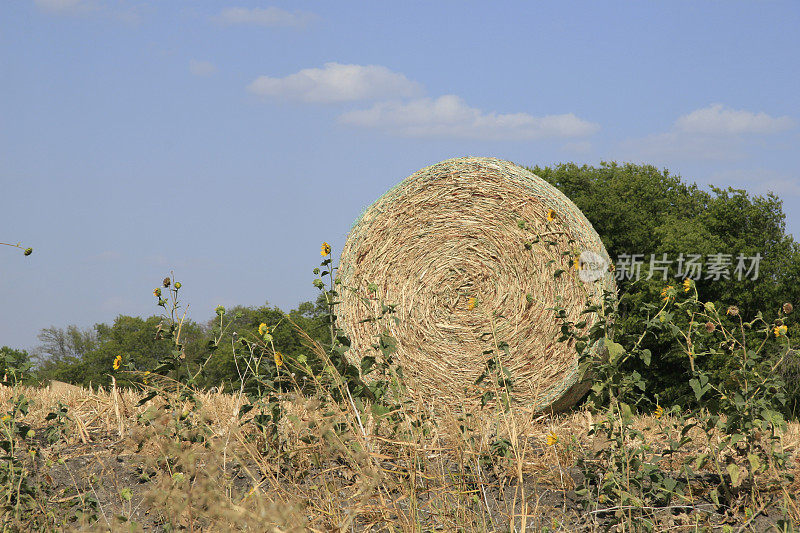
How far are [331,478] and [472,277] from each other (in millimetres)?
3303

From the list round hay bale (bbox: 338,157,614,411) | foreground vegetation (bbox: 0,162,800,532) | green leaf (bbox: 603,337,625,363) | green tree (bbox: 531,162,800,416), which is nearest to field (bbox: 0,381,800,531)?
foreground vegetation (bbox: 0,162,800,532)

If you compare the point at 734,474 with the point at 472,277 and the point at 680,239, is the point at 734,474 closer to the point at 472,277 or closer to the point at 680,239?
the point at 472,277

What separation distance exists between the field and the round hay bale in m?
1.61

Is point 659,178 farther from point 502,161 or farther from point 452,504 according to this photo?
point 452,504

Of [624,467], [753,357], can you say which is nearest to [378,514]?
[624,467]

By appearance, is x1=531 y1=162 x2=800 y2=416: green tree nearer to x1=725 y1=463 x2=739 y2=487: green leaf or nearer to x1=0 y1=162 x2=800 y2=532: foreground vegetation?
x1=0 y1=162 x2=800 y2=532: foreground vegetation

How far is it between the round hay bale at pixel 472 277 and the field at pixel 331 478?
161 centimetres

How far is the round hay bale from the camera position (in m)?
6.69

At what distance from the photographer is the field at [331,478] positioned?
2.90 m

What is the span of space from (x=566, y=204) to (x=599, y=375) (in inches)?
140

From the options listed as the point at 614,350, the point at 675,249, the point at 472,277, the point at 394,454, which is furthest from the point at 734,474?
the point at 675,249

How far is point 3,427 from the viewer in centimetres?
425

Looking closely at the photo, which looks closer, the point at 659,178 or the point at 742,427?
the point at 742,427

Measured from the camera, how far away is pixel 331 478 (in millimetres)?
3914
